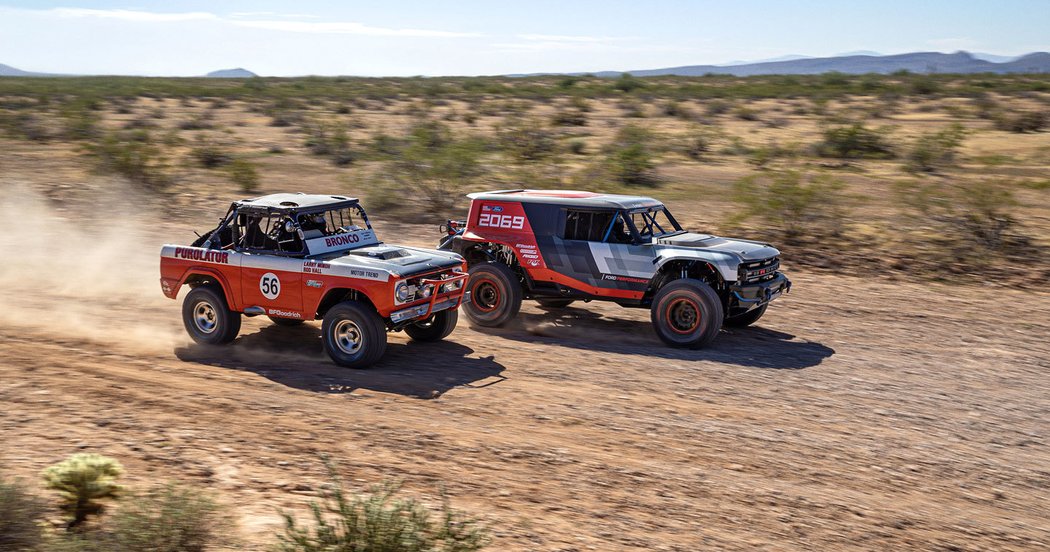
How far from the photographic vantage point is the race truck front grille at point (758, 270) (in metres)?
11.3

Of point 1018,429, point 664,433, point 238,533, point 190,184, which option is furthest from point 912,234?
point 190,184

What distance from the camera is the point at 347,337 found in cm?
1015

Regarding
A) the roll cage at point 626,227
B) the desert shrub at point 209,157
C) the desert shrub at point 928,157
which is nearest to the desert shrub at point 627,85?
the desert shrub at point 928,157

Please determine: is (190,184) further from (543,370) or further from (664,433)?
(664,433)

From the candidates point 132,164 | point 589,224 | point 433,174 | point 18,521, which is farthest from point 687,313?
point 132,164

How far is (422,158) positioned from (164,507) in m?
17.8

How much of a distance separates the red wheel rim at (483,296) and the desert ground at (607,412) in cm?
35

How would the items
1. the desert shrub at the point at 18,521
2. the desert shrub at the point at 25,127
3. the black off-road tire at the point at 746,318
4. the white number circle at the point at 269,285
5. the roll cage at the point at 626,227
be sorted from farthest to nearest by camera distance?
1. the desert shrub at the point at 25,127
2. the black off-road tire at the point at 746,318
3. the roll cage at the point at 626,227
4. the white number circle at the point at 269,285
5. the desert shrub at the point at 18,521

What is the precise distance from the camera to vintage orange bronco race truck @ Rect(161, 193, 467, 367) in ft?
32.6

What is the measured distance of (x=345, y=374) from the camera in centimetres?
995

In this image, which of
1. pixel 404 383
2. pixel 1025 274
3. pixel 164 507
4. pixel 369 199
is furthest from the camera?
pixel 369 199

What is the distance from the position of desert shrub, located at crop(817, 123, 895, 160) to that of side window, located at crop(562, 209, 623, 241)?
786 inches

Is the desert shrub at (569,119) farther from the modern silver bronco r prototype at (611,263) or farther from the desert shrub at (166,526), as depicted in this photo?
the desert shrub at (166,526)

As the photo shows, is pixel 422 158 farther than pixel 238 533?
Yes
